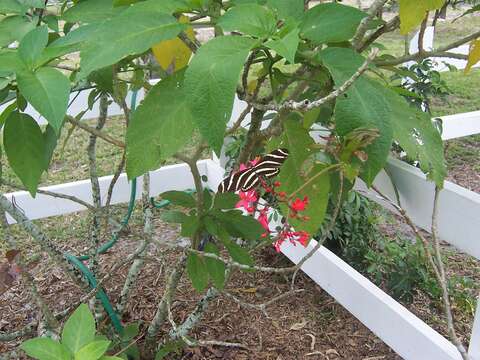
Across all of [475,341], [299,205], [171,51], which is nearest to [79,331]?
[299,205]

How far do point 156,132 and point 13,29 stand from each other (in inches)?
13.0

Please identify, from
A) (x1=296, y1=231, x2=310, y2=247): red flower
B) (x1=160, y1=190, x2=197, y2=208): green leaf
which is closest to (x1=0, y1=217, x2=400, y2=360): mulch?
(x1=160, y1=190, x2=197, y2=208): green leaf

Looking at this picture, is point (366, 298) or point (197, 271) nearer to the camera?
point (197, 271)

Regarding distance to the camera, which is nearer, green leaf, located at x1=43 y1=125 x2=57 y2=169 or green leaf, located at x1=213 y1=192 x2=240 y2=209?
green leaf, located at x1=43 y1=125 x2=57 y2=169

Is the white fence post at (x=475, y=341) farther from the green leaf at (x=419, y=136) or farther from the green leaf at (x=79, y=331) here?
the green leaf at (x=79, y=331)

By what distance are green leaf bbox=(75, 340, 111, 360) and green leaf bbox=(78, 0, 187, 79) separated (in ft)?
1.45

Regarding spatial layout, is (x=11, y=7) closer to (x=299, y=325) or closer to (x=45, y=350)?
(x=45, y=350)

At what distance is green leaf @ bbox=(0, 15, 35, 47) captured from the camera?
835mm

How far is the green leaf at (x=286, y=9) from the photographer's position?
2.30 ft

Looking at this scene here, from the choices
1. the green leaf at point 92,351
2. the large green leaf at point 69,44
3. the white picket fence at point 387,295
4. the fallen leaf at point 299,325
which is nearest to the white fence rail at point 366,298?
the white picket fence at point 387,295

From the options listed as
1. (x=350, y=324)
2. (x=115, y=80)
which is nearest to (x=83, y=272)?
(x=115, y=80)

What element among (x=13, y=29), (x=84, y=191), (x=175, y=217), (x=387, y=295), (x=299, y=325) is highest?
(x=13, y=29)

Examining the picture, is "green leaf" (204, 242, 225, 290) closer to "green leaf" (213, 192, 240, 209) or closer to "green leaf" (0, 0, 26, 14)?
"green leaf" (213, 192, 240, 209)

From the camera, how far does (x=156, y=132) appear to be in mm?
733
